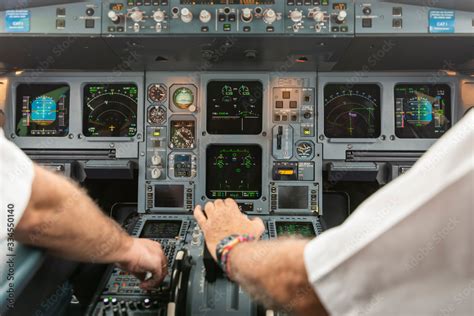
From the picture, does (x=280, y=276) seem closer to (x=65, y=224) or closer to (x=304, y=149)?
(x=65, y=224)

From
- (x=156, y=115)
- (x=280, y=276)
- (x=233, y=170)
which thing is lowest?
(x=280, y=276)

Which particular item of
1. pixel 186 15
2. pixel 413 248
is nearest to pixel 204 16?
pixel 186 15

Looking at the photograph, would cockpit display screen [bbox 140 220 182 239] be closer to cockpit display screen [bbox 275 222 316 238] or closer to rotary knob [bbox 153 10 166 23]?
cockpit display screen [bbox 275 222 316 238]

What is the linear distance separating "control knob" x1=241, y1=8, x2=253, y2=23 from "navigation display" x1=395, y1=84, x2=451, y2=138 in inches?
56.2

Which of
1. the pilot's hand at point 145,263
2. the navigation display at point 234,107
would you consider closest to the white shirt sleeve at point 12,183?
the pilot's hand at point 145,263

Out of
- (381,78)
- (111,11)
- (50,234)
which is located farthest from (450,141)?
(381,78)

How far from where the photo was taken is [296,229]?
295 centimetres

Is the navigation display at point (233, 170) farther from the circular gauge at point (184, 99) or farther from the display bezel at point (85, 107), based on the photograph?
the display bezel at point (85, 107)

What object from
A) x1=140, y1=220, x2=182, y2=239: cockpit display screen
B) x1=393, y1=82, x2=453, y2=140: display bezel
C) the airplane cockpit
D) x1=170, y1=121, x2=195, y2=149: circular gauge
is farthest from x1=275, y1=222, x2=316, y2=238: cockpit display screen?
x1=393, y1=82, x2=453, y2=140: display bezel

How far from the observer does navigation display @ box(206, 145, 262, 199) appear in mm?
3242

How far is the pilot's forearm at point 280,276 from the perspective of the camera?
1011 millimetres

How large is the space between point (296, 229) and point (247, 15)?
152 centimetres

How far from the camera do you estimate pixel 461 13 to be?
2.56 metres

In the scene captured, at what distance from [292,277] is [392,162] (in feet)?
8.01
